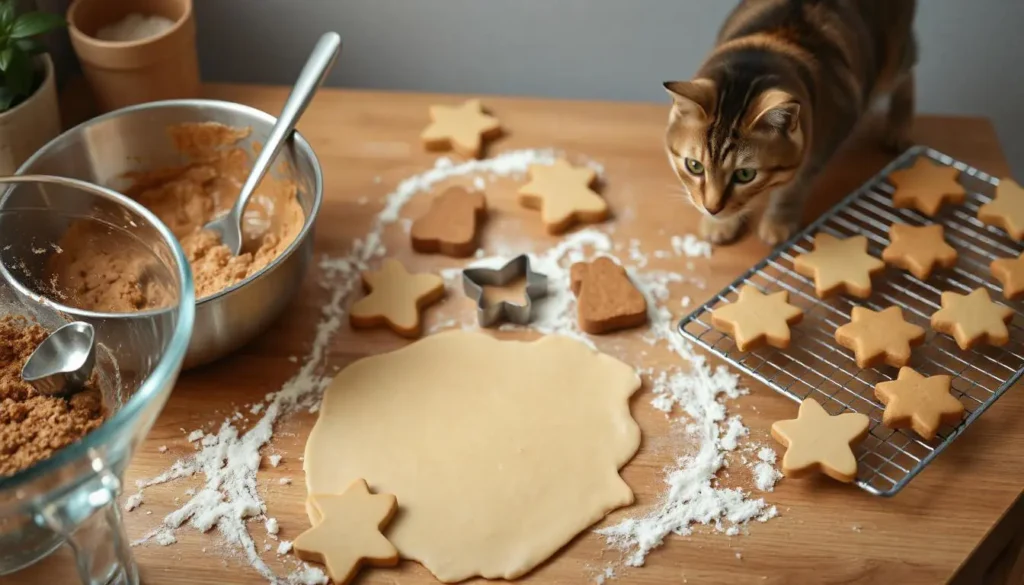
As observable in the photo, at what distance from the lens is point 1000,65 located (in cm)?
156

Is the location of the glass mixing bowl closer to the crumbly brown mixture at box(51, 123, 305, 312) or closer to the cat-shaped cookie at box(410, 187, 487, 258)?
the crumbly brown mixture at box(51, 123, 305, 312)

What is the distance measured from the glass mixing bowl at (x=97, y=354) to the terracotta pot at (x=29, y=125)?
138 mm

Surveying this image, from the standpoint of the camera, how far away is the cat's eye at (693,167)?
1.14 metres

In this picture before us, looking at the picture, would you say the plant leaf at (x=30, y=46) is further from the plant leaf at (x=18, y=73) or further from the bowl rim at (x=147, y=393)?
the bowl rim at (x=147, y=393)

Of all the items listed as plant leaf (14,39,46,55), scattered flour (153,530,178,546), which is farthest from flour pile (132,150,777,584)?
plant leaf (14,39,46,55)

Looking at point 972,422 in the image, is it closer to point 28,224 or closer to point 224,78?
point 28,224

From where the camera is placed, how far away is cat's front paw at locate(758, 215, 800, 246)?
4.09 feet

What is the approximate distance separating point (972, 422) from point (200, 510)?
0.77m

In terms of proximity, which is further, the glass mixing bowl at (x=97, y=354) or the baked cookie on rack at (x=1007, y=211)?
the baked cookie on rack at (x=1007, y=211)

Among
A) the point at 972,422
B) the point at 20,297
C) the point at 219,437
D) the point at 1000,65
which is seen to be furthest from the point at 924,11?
the point at 20,297

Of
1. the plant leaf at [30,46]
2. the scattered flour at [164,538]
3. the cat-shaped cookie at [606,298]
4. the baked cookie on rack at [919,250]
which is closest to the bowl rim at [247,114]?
the plant leaf at [30,46]

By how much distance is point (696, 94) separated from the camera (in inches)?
42.4

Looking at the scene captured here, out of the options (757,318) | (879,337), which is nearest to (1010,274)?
(879,337)

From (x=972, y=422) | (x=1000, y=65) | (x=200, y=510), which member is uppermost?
(x=1000, y=65)
